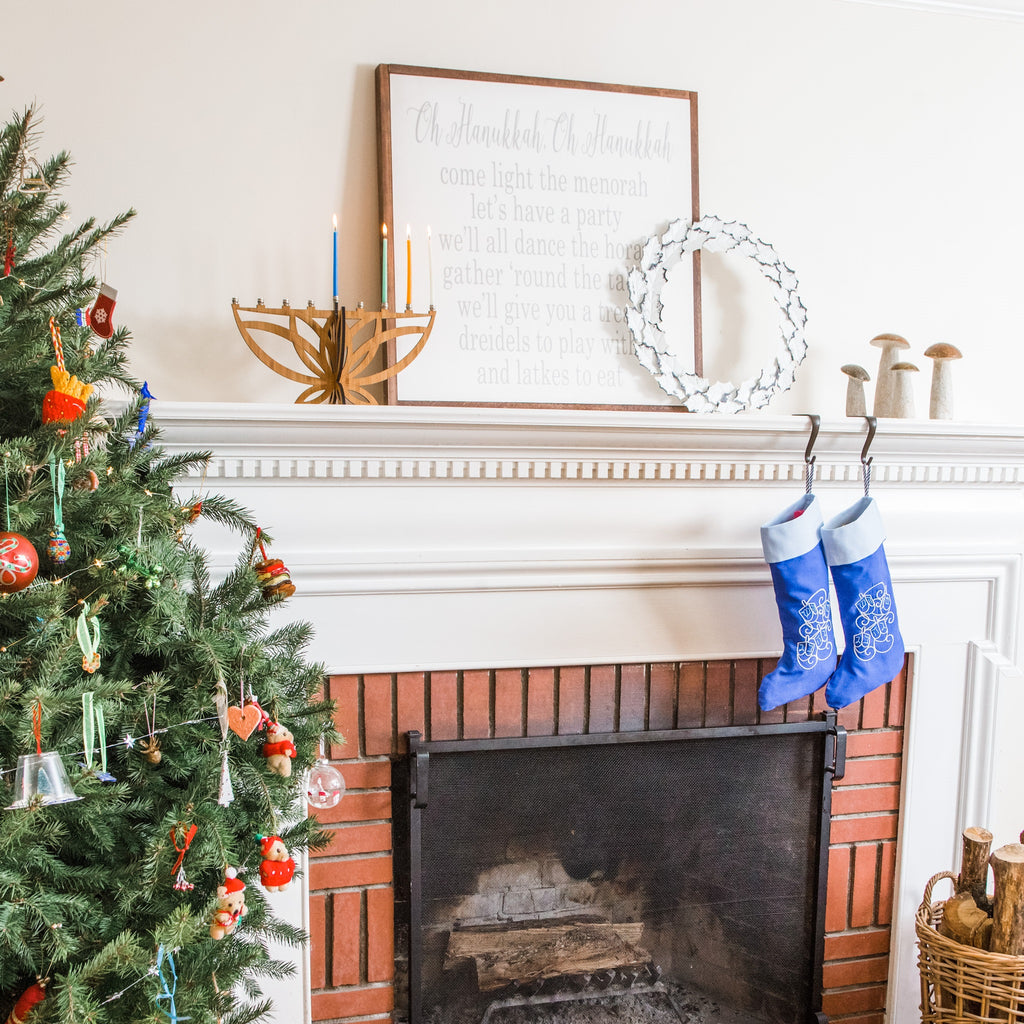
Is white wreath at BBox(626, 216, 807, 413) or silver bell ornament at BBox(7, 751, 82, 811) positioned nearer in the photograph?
silver bell ornament at BBox(7, 751, 82, 811)

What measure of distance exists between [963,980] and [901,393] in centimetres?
98

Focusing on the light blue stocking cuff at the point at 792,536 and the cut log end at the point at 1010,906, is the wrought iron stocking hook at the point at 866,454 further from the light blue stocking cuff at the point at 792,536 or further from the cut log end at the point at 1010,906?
the cut log end at the point at 1010,906

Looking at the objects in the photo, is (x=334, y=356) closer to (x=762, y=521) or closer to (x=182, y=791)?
(x=182, y=791)

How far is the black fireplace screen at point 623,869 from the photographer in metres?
1.42

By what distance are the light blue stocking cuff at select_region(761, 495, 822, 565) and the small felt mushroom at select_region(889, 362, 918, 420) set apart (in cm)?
26

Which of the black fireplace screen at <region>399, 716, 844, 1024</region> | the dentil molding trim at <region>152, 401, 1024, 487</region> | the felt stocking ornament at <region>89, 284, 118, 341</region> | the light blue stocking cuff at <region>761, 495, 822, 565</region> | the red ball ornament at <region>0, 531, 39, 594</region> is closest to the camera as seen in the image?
the red ball ornament at <region>0, 531, 39, 594</region>

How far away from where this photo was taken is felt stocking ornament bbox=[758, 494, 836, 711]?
4.34 ft

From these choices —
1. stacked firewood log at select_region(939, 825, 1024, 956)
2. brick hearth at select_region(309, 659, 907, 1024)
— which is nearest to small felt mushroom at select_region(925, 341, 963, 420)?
brick hearth at select_region(309, 659, 907, 1024)

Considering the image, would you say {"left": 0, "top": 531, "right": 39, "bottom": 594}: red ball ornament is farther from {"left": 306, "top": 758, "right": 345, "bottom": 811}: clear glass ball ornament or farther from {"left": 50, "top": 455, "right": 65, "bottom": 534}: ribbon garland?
{"left": 306, "top": 758, "right": 345, "bottom": 811}: clear glass ball ornament

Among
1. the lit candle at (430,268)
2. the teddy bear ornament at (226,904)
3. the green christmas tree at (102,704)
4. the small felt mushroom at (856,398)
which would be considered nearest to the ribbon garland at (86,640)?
the green christmas tree at (102,704)

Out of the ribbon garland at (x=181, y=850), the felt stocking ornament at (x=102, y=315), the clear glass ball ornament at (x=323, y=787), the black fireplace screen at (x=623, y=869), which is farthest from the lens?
the black fireplace screen at (x=623, y=869)

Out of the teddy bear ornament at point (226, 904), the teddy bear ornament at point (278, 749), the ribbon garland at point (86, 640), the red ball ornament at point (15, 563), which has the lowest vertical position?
the teddy bear ornament at point (226, 904)

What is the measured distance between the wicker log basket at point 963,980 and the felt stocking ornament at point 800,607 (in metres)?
0.45

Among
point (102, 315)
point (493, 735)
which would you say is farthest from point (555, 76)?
point (493, 735)
